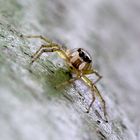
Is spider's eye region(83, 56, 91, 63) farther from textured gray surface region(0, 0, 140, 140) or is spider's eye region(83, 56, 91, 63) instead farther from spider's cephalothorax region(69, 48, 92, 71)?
textured gray surface region(0, 0, 140, 140)

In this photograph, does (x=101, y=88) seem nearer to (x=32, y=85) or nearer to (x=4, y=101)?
(x=32, y=85)

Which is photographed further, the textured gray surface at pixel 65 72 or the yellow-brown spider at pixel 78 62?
the yellow-brown spider at pixel 78 62

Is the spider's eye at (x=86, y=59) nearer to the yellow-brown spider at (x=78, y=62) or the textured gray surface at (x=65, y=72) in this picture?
the yellow-brown spider at (x=78, y=62)

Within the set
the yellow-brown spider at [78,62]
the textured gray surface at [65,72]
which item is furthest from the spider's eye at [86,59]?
the textured gray surface at [65,72]

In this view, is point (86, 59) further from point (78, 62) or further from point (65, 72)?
point (65, 72)

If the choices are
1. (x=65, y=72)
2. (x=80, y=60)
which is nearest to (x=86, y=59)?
(x=80, y=60)

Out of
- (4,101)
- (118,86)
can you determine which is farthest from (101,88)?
(4,101)
